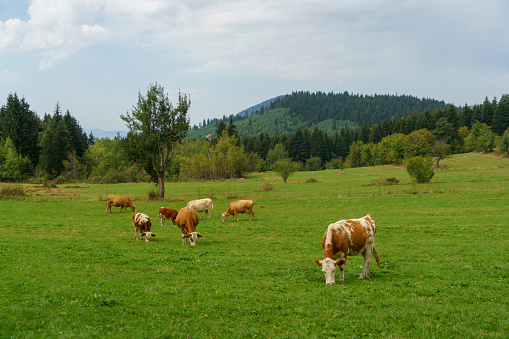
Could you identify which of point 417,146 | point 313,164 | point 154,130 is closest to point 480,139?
point 417,146

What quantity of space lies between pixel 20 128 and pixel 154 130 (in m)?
76.5

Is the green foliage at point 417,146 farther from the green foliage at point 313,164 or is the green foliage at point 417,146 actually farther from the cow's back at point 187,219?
the cow's back at point 187,219

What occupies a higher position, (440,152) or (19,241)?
(440,152)

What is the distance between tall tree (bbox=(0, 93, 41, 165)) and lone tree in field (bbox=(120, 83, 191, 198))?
71.1 m

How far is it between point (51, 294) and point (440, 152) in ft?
361

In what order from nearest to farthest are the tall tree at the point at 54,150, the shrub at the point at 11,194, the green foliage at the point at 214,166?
the shrub at the point at 11,194 → the tall tree at the point at 54,150 → the green foliage at the point at 214,166

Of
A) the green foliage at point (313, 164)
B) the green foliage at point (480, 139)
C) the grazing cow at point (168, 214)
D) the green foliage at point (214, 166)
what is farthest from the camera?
the green foliage at point (313, 164)

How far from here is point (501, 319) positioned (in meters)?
7.90

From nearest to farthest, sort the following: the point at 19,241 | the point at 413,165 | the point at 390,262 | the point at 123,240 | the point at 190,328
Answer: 1. the point at 190,328
2. the point at 390,262
3. the point at 19,241
4. the point at 123,240
5. the point at 413,165

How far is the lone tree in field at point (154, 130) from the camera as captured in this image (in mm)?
44844

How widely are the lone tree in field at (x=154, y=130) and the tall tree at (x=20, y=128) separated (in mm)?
71056

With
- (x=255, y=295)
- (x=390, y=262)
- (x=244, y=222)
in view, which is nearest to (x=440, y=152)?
(x=244, y=222)

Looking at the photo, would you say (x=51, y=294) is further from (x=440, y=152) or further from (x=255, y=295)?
(x=440, y=152)

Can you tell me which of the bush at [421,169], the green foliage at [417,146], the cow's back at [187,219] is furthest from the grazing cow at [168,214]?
the green foliage at [417,146]
